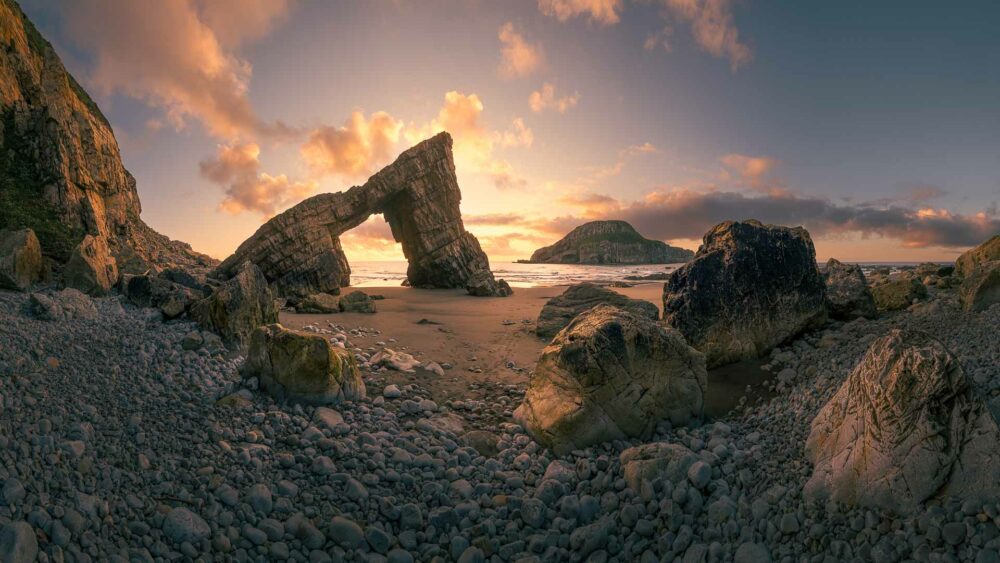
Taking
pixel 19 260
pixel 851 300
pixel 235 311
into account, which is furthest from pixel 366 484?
pixel 851 300

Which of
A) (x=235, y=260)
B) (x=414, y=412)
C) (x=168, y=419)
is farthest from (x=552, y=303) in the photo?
(x=235, y=260)

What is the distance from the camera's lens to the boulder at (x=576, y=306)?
13.0 meters

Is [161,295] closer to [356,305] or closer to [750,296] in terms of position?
[356,305]

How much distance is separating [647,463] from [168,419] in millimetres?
5892

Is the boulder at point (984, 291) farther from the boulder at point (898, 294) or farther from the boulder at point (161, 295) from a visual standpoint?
the boulder at point (161, 295)

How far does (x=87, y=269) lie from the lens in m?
9.81

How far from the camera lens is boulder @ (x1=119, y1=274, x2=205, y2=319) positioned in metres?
9.02

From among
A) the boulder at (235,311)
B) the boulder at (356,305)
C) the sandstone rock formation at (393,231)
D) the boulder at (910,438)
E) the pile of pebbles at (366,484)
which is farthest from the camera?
the sandstone rock formation at (393,231)

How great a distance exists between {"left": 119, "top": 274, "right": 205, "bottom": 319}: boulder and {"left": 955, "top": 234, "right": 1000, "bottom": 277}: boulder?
62.1 feet

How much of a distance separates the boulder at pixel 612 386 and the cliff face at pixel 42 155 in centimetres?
1284

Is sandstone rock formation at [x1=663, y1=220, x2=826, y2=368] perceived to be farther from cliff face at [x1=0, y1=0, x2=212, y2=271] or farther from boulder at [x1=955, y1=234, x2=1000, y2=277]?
cliff face at [x1=0, y1=0, x2=212, y2=271]

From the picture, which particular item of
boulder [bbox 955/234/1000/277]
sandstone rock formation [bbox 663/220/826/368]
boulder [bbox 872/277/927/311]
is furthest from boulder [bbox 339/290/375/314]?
boulder [bbox 955/234/1000/277]

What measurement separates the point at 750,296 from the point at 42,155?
60.6ft

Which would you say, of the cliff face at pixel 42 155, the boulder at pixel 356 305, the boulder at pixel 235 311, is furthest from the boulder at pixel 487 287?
the boulder at pixel 235 311
